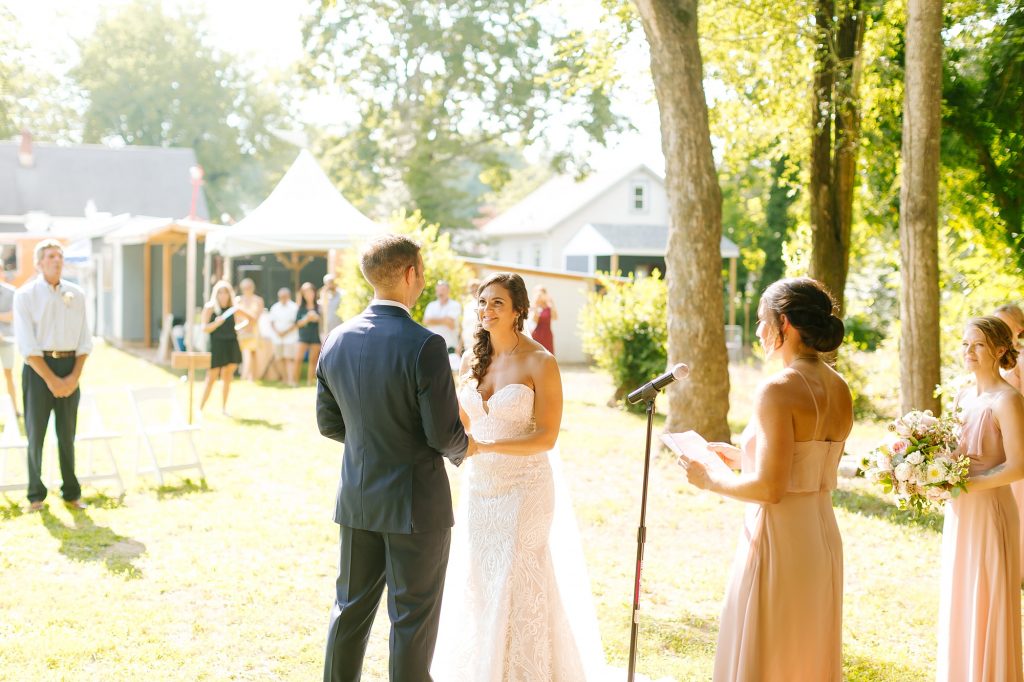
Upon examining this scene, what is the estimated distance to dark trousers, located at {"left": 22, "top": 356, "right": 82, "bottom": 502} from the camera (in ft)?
26.1

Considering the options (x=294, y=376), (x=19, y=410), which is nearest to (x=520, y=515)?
(x=19, y=410)

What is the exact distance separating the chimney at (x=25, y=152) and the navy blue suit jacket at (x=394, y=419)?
44.2 metres

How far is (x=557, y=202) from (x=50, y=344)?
127ft

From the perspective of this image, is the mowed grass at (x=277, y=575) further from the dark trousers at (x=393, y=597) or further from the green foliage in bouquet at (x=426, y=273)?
the green foliage in bouquet at (x=426, y=273)

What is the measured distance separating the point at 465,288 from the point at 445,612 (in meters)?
14.7

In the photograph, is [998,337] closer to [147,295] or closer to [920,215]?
[920,215]

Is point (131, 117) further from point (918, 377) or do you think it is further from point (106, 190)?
point (918, 377)

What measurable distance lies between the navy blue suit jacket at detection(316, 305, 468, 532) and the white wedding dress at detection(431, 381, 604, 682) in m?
0.69

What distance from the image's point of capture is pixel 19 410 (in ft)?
45.7

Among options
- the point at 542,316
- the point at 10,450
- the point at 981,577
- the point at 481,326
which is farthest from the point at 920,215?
the point at 10,450

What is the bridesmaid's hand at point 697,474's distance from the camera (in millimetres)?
3662

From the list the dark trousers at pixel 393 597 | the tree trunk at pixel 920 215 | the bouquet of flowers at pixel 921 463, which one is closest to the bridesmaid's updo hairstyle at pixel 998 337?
the bouquet of flowers at pixel 921 463

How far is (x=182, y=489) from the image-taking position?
9531 millimetres

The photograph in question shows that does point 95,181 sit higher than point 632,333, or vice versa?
point 95,181
